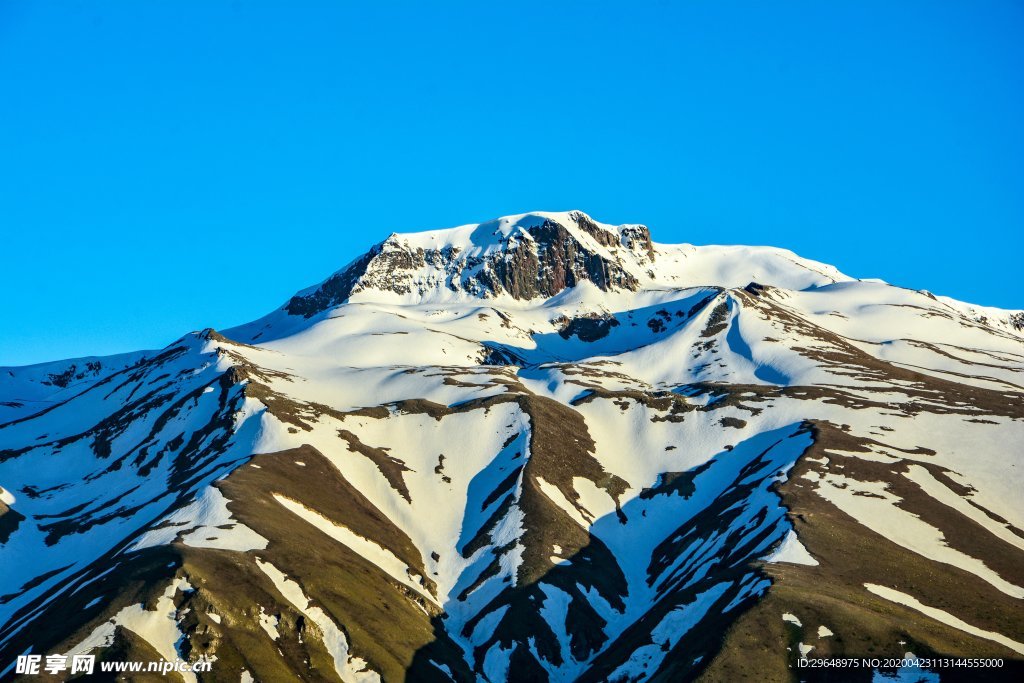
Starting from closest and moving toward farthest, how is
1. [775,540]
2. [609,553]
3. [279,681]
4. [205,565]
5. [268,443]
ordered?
[279,681], [205,565], [775,540], [609,553], [268,443]

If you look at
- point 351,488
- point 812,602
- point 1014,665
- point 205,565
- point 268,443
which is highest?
point 268,443

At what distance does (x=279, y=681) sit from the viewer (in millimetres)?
113125

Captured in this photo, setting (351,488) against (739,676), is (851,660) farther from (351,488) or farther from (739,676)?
(351,488)

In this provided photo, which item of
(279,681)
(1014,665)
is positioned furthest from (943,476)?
(279,681)

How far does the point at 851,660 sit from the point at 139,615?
3197 inches

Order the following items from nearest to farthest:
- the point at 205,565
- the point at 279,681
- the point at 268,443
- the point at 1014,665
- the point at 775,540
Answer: the point at 1014,665 < the point at 279,681 < the point at 205,565 < the point at 775,540 < the point at 268,443

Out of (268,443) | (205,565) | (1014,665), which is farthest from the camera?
(268,443)

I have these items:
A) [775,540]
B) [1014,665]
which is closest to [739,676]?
[1014,665]

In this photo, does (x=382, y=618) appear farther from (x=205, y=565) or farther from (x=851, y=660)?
(x=851, y=660)

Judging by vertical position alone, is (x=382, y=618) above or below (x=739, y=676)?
above

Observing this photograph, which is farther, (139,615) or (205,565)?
(205,565)

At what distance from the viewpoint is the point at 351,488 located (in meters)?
181

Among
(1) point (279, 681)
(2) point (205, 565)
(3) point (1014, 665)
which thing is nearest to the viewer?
(3) point (1014, 665)

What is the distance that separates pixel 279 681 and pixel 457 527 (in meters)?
67.2
